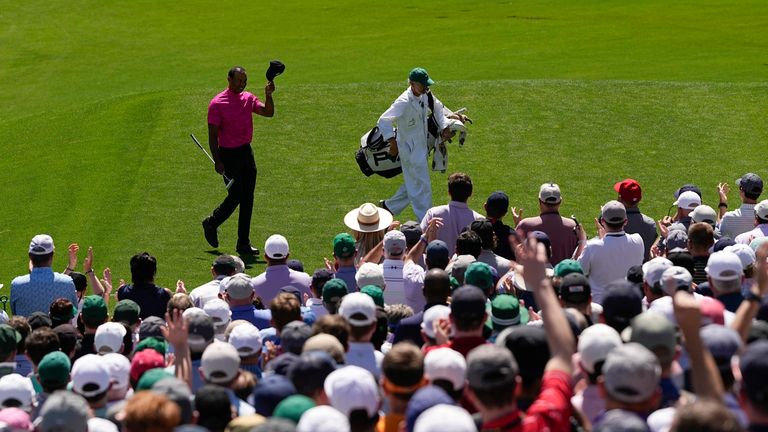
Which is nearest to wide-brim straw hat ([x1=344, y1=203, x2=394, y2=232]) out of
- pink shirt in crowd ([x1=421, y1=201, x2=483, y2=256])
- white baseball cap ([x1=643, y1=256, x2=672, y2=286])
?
pink shirt in crowd ([x1=421, y1=201, x2=483, y2=256])

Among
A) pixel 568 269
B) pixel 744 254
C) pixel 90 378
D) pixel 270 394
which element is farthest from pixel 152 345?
pixel 744 254

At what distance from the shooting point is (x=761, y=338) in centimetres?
668

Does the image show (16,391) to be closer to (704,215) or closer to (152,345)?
(152,345)

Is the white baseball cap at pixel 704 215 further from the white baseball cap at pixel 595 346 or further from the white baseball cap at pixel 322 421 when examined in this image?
the white baseball cap at pixel 322 421

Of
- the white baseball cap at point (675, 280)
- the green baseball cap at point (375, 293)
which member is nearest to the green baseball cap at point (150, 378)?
the green baseball cap at point (375, 293)

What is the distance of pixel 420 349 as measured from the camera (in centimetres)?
818

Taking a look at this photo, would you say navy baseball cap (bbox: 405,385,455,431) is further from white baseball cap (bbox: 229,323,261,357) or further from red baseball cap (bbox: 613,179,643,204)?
red baseball cap (bbox: 613,179,643,204)

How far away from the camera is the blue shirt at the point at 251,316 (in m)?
9.30

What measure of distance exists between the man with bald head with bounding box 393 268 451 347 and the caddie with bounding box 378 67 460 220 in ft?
20.0

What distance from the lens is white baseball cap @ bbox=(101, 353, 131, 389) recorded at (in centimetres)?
724

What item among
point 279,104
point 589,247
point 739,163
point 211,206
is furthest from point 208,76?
point 589,247

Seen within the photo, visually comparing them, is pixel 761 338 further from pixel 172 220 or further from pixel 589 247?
pixel 172 220

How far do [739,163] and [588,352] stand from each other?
1189 centimetres

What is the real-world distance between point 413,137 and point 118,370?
8058mm
